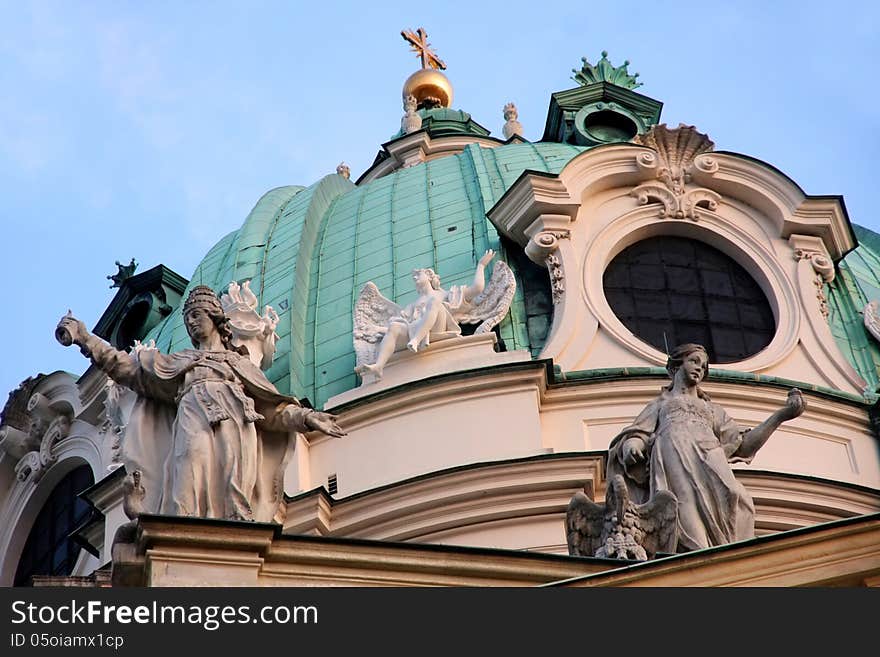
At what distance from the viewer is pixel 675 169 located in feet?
81.2

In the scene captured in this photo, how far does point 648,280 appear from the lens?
24.2 m

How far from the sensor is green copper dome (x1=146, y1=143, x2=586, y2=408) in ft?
78.3

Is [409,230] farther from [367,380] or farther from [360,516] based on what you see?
[360,516]

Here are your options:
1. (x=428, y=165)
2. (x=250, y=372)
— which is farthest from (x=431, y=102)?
(x=250, y=372)

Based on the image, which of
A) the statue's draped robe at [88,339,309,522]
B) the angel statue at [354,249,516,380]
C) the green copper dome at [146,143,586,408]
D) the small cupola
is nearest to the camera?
the statue's draped robe at [88,339,309,522]

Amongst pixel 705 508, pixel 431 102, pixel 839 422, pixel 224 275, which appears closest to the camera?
pixel 705 508

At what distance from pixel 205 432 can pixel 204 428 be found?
0.04 m

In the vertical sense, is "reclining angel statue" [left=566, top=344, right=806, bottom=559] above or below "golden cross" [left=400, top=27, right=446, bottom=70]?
below

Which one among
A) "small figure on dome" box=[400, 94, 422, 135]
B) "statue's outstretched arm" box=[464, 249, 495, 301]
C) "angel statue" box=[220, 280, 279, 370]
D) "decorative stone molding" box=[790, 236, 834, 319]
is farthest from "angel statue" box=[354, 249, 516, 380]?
"small figure on dome" box=[400, 94, 422, 135]

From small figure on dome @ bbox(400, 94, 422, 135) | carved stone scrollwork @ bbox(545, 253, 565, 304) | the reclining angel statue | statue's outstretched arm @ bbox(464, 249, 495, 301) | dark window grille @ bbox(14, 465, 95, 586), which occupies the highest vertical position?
small figure on dome @ bbox(400, 94, 422, 135)

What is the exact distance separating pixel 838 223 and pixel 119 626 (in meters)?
14.4

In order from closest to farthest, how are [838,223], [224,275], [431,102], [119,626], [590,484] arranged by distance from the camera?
[119,626], [590,484], [838,223], [224,275], [431,102]

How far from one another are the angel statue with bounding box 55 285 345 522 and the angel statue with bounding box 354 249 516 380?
297 inches

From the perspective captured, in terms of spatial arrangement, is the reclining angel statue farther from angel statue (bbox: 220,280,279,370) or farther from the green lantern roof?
the green lantern roof
